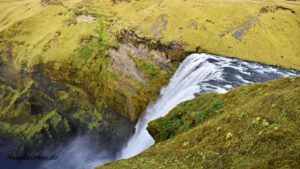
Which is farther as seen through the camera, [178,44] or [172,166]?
[178,44]

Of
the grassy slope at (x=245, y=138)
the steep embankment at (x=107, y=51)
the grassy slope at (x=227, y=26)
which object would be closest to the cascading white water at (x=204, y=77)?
the steep embankment at (x=107, y=51)

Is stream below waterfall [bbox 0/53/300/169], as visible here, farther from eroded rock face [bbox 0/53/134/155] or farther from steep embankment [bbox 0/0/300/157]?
eroded rock face [bbox 0/53/134/155]

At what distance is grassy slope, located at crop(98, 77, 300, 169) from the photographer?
4324mm

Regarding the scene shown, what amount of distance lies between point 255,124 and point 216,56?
1387 cm

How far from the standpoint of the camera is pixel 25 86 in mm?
27109

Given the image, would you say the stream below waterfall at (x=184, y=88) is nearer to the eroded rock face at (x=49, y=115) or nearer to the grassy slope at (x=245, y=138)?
the eroded rock face at (x=49, y=115)

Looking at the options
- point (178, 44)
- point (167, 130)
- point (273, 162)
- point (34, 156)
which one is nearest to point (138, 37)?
point (178, 44)

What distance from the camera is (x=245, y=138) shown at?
4.98 meters

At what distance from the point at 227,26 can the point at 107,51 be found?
1323 cm

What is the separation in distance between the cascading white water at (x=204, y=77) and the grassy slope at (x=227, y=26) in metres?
1.80

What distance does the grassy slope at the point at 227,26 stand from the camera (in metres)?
18.6

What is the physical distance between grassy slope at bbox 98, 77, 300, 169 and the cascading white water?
509cm

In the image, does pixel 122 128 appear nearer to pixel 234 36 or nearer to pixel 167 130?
pixel 234 36

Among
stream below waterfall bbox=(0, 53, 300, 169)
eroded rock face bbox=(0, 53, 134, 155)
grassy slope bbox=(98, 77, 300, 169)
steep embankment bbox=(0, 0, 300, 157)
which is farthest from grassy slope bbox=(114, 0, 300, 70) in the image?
grassy slope bbox=(98, 77, 300, 169)
